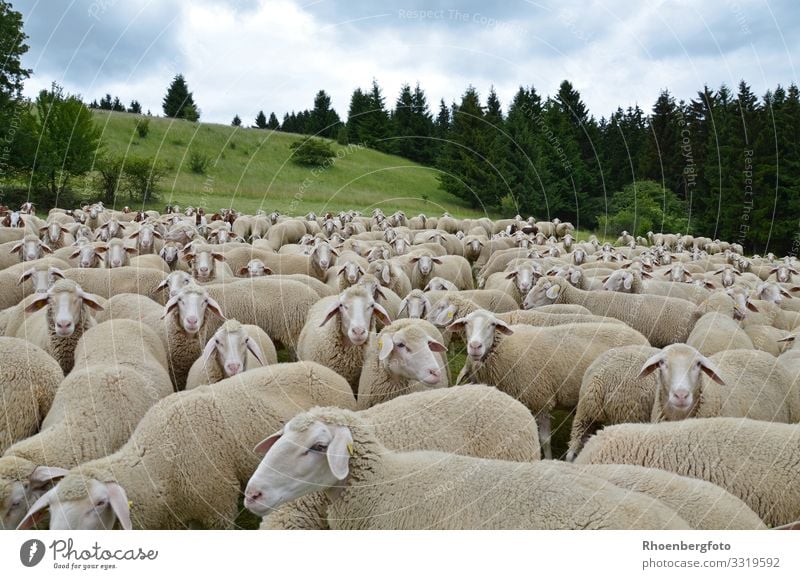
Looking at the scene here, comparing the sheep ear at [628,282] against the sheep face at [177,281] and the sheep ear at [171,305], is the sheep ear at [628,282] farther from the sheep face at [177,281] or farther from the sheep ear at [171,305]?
the sheep ear at [171,305]

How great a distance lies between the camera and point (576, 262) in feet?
56.0

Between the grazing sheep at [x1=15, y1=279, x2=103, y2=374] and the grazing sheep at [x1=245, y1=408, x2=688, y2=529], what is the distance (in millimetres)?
4277

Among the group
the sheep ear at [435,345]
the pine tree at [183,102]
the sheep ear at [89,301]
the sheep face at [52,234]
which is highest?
the pine tree at [183,102]

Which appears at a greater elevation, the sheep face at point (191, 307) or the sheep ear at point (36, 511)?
the sheep face at point (191, 307)

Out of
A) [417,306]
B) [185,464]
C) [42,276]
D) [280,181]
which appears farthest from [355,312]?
[280,181]

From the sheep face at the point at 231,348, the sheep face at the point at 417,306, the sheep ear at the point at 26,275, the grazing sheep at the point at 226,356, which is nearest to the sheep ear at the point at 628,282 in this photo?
the sheep face at the point at 417,306

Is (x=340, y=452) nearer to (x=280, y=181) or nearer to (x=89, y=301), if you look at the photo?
(x=89, y=301)

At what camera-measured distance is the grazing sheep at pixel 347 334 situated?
22.0 feet

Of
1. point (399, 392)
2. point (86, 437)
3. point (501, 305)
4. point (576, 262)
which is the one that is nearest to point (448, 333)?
point (501, 305)

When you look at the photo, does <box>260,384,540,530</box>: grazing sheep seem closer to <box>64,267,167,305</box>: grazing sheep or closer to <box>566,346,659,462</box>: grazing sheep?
<box>566,346,659,462</box>: grazing sheep

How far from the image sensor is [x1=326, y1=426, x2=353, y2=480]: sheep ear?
10.9ft

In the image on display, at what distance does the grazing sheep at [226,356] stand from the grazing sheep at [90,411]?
38 centimetres

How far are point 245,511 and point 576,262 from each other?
13868mm

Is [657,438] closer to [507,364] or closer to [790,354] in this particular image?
[507,364]
